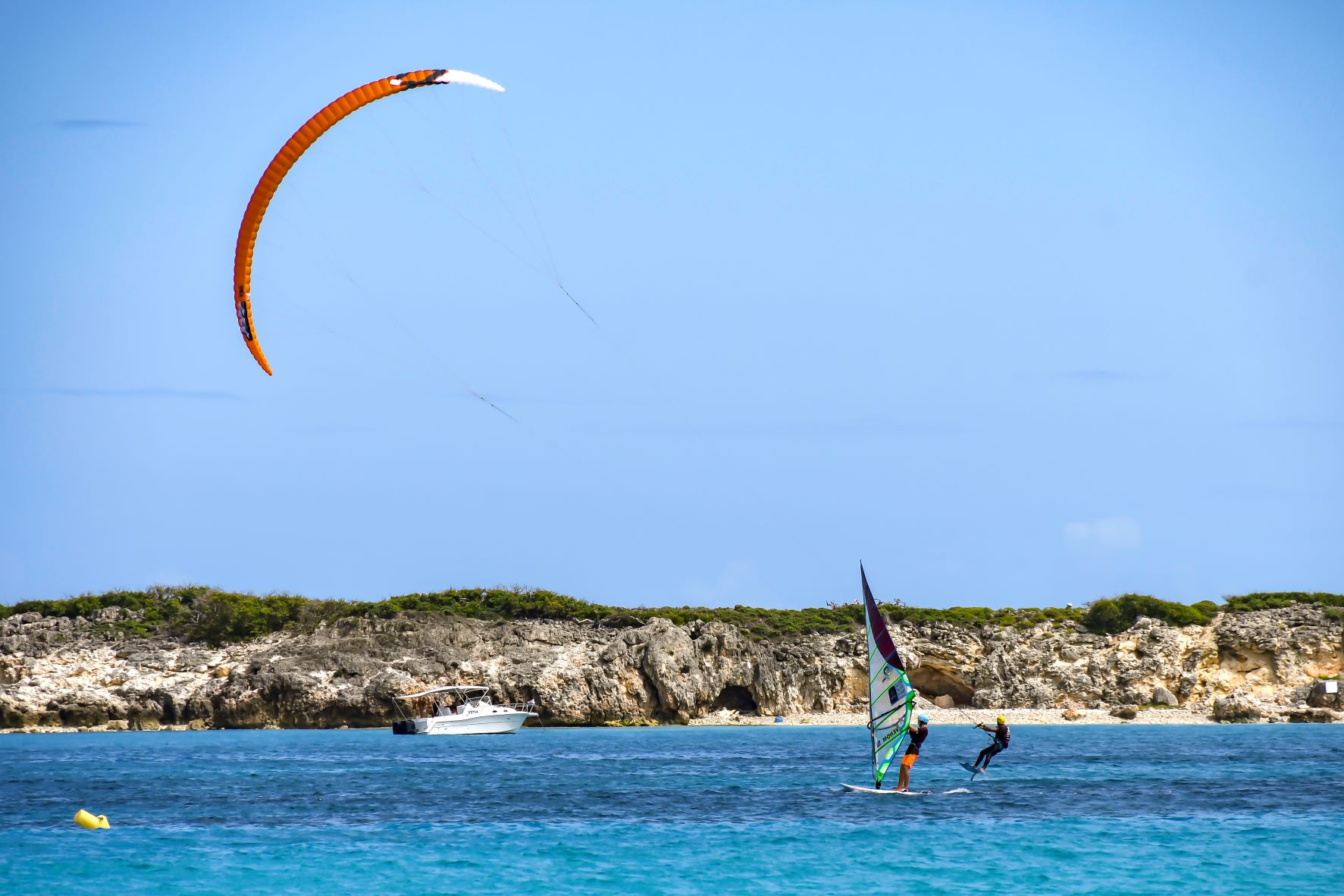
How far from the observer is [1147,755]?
35938 millimetres

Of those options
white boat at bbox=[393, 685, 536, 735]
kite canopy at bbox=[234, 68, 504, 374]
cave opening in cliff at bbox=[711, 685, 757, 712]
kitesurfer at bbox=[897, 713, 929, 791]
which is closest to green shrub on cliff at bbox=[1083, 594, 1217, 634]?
cave opening in cliff at bbox=[711, 685, 757, 712]

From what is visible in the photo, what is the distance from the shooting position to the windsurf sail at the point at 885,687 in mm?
24281

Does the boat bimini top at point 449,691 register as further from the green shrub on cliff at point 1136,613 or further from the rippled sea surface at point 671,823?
A: the green shrub on cliff at point 1136,613

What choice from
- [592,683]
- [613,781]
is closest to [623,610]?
[592,683]

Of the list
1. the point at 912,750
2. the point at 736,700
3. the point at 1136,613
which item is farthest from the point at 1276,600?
the point at 912,750

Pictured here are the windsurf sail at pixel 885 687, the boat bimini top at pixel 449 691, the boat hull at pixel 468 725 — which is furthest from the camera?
the boat bimini top at pixel 449 691

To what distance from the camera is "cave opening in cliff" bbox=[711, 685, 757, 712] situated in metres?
57.2

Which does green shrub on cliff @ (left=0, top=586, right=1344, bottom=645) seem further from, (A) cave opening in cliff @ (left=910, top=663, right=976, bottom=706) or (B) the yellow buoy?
(B) the yellow buoy

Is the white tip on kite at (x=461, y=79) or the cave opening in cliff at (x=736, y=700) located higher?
the white tip on kite at (x=461, y=79)

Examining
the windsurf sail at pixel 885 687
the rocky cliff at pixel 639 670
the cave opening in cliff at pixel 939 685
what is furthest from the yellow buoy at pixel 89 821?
the cave opening in cliff at pixel 939 685

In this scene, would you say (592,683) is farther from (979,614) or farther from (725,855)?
(725,855)

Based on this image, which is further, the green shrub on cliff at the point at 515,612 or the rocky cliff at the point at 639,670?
the green shrub on cliff at the point at 515,612

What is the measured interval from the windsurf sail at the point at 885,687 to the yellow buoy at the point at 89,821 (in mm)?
13887

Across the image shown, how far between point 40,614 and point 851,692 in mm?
38564
